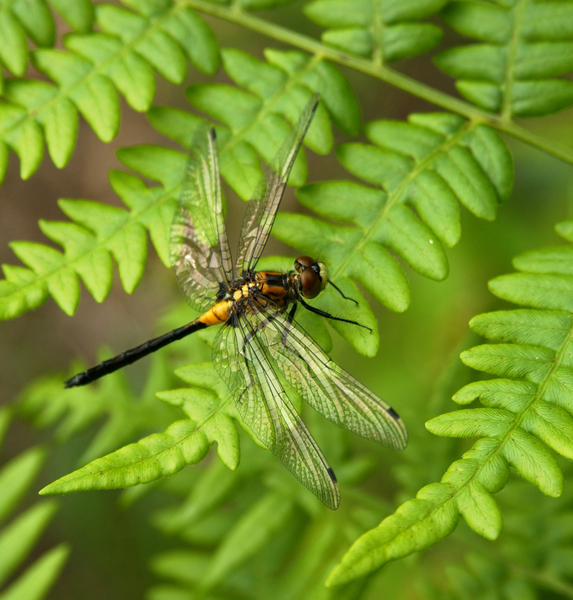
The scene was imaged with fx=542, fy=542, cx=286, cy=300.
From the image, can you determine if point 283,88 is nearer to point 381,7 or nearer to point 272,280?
point 381,7

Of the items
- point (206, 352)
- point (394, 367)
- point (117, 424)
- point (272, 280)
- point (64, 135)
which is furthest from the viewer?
point (394, 367)

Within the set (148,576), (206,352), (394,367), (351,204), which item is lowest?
(148,576)

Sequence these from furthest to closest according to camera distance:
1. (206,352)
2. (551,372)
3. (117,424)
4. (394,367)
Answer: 1. (394,367)
2. (206,352)
3. (117,424)
4. (551,372)

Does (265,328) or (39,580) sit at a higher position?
(265,328)

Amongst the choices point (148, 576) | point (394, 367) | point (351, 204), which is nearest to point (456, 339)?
point (394, 367)

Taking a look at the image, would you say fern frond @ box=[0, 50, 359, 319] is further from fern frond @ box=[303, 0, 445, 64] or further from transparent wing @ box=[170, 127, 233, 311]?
fern frond @ box=[303, 0, 445, 64]

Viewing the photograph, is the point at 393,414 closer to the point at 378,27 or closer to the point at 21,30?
the point at 378,27

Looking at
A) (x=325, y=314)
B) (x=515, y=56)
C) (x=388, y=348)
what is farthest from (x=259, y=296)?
(x=388, y=348)
